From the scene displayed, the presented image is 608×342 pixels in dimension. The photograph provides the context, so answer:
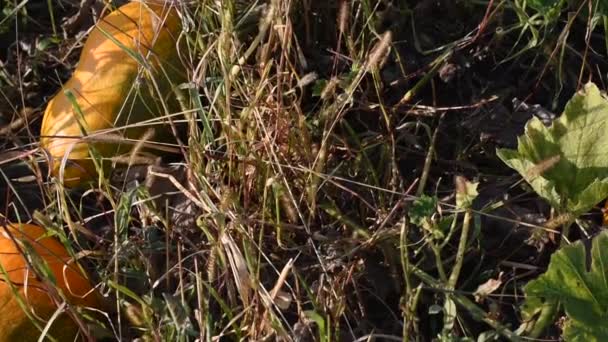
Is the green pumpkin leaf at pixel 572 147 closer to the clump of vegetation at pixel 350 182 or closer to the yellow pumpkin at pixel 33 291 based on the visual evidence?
the clump of vegetation at pixel 350 182

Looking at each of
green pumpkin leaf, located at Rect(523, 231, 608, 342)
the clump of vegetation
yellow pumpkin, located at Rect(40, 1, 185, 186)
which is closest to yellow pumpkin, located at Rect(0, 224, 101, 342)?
the clump of vegetation

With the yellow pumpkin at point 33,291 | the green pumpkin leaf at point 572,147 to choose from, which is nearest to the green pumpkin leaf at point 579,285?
the green pumpkin leaf at point 572,147

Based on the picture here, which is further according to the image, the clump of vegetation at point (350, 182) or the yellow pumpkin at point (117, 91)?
the yellow pumpkin at point (117, 91)

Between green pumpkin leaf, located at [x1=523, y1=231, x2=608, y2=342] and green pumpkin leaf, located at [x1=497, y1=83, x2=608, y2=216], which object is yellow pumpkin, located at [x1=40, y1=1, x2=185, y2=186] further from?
green pumpkin leaf, located at [x1=523, y1=231, x2=608, y2=342]

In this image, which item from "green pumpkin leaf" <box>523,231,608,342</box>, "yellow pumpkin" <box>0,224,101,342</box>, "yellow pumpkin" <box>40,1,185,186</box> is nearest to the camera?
"green pumpkin leaf" <box>523,231,608,342</box>

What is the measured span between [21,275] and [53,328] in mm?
114

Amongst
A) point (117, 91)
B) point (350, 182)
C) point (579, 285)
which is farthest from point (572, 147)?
point (117, 91)

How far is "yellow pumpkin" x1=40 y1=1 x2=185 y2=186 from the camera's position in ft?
6.51

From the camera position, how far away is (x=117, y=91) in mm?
2020

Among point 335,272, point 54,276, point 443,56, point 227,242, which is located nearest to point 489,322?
point 335,272

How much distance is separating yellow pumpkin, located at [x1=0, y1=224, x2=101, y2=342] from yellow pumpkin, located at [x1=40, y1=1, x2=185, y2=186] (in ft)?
0.68

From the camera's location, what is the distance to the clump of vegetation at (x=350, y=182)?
5.50 ft

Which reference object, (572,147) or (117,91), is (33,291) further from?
(572,147)

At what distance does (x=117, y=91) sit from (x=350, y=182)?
502mm
